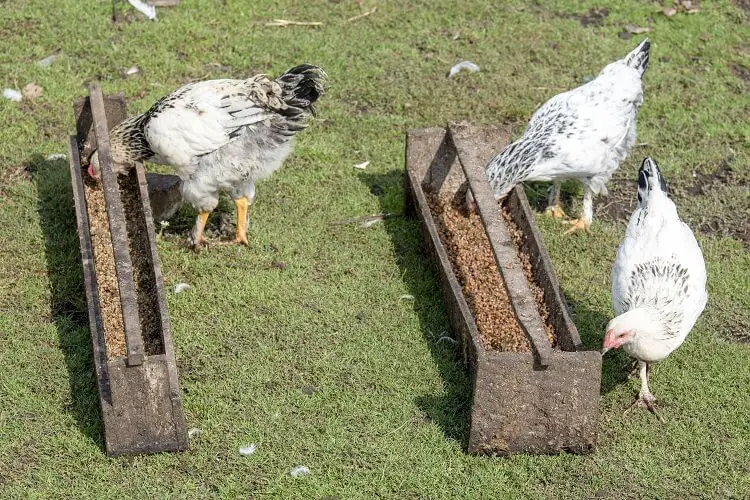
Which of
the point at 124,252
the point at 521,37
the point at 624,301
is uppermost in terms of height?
the point at 124,252

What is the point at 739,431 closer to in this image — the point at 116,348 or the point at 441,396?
the point at 441,396

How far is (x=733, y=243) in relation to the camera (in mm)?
7441

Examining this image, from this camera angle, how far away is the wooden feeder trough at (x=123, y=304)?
5.09 metres

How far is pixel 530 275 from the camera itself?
A: 6.69 m

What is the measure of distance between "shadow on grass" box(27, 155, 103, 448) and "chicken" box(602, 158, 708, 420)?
3.05m

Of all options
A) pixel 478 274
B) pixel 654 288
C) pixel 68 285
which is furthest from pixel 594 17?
pixel 68 285

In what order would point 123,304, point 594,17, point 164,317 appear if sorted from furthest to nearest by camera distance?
point 594,17 < point 164,317 < point 123,304

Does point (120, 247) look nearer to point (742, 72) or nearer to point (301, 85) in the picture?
point (301, 85)

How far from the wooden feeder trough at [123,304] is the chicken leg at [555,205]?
3141 mm

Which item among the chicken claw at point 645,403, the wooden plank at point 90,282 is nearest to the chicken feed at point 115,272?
the wooden plank at point 90,282

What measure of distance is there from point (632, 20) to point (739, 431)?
553 centimetres

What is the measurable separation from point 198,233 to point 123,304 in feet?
6.56

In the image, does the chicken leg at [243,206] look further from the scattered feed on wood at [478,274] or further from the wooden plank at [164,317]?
the scattered feed on wood at [478,274]

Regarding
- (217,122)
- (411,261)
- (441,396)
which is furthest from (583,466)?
(217,122)
